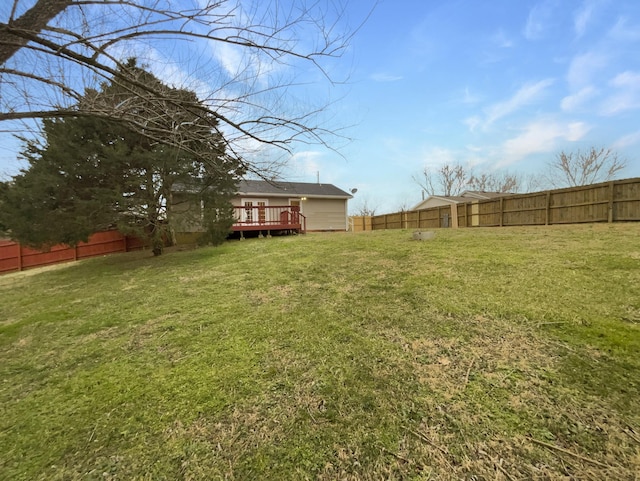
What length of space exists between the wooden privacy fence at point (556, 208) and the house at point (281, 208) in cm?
670

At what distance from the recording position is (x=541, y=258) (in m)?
4.84

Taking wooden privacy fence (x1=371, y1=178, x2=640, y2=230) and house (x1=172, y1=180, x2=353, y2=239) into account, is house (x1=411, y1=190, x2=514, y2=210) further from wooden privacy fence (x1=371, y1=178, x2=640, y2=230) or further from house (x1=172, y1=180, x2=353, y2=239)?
house (x1=172, y1=180, x2=353, y2=239)

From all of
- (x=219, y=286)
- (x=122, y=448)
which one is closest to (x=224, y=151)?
(x=122, y=448)

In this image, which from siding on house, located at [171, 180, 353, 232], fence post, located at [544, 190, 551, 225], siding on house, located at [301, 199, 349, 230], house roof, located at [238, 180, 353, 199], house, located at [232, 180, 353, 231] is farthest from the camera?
siding on house, located at [301, 199, 349, 230]

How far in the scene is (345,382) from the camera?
2057mm

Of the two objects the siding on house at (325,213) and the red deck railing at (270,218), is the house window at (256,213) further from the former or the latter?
the siding on house at (325,213)

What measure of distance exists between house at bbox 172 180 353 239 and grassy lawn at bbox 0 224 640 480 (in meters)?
4.94

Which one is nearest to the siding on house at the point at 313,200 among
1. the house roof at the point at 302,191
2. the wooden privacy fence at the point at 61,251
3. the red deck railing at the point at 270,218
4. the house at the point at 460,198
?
the house roof at the point at 302,191

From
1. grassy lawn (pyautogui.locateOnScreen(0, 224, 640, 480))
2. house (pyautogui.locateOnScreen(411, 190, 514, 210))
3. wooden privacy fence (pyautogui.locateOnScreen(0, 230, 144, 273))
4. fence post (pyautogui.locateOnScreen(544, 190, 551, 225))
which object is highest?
house (pyautogui.locateOnScreen(411, 190, 514, 210))

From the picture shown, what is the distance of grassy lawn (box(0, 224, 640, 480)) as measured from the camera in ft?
4.81

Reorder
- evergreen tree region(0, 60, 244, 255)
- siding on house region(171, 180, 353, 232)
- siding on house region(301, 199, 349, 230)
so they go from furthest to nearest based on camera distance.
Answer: siding on house region(301, 199, 349, 230), siding on house region(171, 180, 353, 232), evergreen tree region(0, 60, 244, 255)

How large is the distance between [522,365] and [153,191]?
354 inches

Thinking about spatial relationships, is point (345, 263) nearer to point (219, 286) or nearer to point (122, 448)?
point (219, 286)

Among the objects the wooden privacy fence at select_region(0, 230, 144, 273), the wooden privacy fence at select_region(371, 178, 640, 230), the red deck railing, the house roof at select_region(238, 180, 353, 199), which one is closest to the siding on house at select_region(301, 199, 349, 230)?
the house roof at select_region(238, 180, 353, 199)
